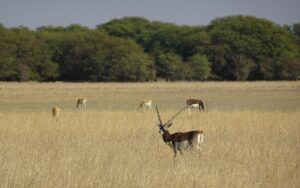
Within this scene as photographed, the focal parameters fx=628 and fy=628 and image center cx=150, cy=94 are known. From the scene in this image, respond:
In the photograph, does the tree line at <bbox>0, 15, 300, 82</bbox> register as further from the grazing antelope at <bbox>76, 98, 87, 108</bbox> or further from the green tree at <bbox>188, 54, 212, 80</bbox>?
the grazing antelope at <bbox>76, 98, 87, 108</bbox>

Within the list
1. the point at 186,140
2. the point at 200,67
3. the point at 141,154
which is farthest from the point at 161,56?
the point at 186,140

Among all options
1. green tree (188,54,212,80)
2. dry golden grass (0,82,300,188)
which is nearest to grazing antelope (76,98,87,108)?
dry golden grass (0,82,300,188)

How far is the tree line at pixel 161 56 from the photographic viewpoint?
2707 inches

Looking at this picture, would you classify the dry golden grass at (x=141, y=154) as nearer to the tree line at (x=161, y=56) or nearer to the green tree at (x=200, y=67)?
the tree line at (x=161, y=56)

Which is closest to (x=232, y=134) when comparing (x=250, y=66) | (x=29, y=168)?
(x=29, y=168)

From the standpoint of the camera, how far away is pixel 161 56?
75188mm

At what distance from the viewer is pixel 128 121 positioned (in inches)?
738

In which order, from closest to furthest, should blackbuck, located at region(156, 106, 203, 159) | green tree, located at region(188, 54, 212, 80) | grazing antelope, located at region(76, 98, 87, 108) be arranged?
blackbuck, located at region(156, 106, 203, 159), grazing antelope, located at region(76, 98, 87, 108), green tree, located at region(188, 54, 212, 80)

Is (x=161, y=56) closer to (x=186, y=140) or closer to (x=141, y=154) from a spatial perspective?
(x=141, y=154)

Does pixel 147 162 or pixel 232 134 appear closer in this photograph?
pixel 147 162

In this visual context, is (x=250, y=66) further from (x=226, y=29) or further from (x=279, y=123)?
(x=279, y=123)

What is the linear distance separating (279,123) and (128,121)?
175 inches

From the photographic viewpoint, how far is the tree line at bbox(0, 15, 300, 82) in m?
68.8

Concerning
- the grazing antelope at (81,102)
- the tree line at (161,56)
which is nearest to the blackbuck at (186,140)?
the grazing antelope at (81,102)
